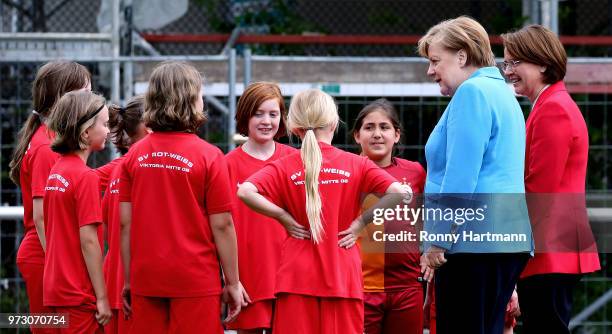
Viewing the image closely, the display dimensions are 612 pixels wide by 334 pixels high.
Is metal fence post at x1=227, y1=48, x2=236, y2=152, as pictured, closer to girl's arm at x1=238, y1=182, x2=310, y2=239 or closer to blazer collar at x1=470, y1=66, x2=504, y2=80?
girl's arm at x1=238, y1=182, x2=310, y2=239

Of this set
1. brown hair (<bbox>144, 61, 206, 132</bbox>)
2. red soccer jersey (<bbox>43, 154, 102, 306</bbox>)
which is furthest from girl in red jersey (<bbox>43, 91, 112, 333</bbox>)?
brown hair (<bbox>144, 61, 206, 132</bbox>)

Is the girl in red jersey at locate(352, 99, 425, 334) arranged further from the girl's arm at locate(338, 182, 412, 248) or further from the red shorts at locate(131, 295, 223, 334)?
the red shorts at locate(131, 295, 223, 334)

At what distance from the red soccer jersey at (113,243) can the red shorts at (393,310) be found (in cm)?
134

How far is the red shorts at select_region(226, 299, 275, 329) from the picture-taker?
222 inches

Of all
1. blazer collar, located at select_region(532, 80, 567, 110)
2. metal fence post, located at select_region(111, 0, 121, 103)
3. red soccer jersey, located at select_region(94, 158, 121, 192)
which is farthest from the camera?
metal fence post, located at select_region(111, 0, 121, 103)

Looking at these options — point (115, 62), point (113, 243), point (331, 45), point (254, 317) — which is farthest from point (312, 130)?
point (331, 45)

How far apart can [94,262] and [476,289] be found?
6.13 ft

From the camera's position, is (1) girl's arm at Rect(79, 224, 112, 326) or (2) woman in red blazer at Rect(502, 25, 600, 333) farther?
(1) girl's arm at Rect(79, 224, 112, 326)

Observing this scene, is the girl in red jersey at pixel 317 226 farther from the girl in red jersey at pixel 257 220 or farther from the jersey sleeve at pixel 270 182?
the girl in red jersey at pixel 257 220

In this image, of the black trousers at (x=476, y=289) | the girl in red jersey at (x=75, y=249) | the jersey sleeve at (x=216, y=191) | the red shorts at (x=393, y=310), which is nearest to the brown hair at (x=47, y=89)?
the girl in red jersey at (x=75, y=249)

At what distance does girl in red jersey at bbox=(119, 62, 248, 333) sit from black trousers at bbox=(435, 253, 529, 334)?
3.36ft

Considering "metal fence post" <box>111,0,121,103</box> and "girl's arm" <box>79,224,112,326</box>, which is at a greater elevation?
"metal fence post" <box>111,0,121,103</box>

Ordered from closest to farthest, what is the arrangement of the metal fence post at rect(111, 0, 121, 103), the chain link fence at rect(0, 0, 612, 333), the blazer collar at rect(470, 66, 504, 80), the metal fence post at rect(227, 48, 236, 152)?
1. the blazer collar at rect(470, 66, 504, 80)
2. the metal fence post at rect(227, 48, 236, 152)
3. the metal fence post at rect(111, 0, 121, 103)
4. the chain link fence at rect(0, 0, 612, 333)

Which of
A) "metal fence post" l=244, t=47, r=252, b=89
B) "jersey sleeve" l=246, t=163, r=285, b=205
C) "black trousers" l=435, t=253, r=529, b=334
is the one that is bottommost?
"black trousers" l=435, t=253, r=529, b=334
